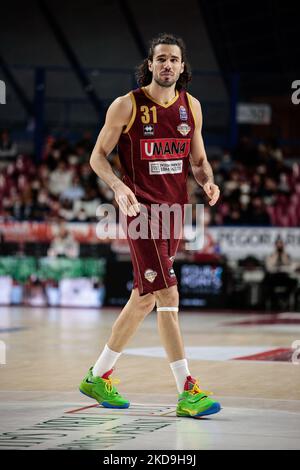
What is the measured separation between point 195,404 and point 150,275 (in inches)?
34.0

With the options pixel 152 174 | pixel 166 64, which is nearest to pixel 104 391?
pixel 152 174

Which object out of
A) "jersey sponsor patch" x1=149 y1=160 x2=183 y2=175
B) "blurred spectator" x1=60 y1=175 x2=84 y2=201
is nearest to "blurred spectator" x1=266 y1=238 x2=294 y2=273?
"blurred spectator" x1=60 y1=175 x2=84 y2=201

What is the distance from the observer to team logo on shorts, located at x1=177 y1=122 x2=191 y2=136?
255 inches

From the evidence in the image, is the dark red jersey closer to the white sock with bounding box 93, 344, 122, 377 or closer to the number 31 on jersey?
the number 31 on jersey

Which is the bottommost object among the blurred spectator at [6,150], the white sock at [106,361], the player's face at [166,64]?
the white sock at [106,361]

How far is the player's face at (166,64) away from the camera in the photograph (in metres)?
6.36

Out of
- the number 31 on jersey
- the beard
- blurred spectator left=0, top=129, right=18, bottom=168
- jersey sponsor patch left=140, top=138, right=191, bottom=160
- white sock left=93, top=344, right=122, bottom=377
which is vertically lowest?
white sock left=93, top=344, right=122, bottom=377

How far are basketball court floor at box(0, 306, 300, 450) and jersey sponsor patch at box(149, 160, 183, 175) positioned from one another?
5.06ft

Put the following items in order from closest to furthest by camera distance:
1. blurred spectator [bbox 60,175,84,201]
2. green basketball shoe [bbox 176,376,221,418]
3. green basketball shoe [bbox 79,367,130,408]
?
green basketball shoe [bbox 176,376,221,418] → green basketball shoe [bbox 79,367,130,408] → blurred spectator [bbox 60,175,84,201]

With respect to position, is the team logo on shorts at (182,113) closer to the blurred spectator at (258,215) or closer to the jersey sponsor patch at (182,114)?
the jersey sponsor patch at (182,114)

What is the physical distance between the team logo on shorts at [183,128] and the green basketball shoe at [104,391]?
167cm

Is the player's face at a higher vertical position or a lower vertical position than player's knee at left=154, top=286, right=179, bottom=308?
higher

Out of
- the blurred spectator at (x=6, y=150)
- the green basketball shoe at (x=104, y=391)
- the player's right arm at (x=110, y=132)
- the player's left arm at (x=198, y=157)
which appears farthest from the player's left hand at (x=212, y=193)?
the blurred spectator at (x=6, y=150)
